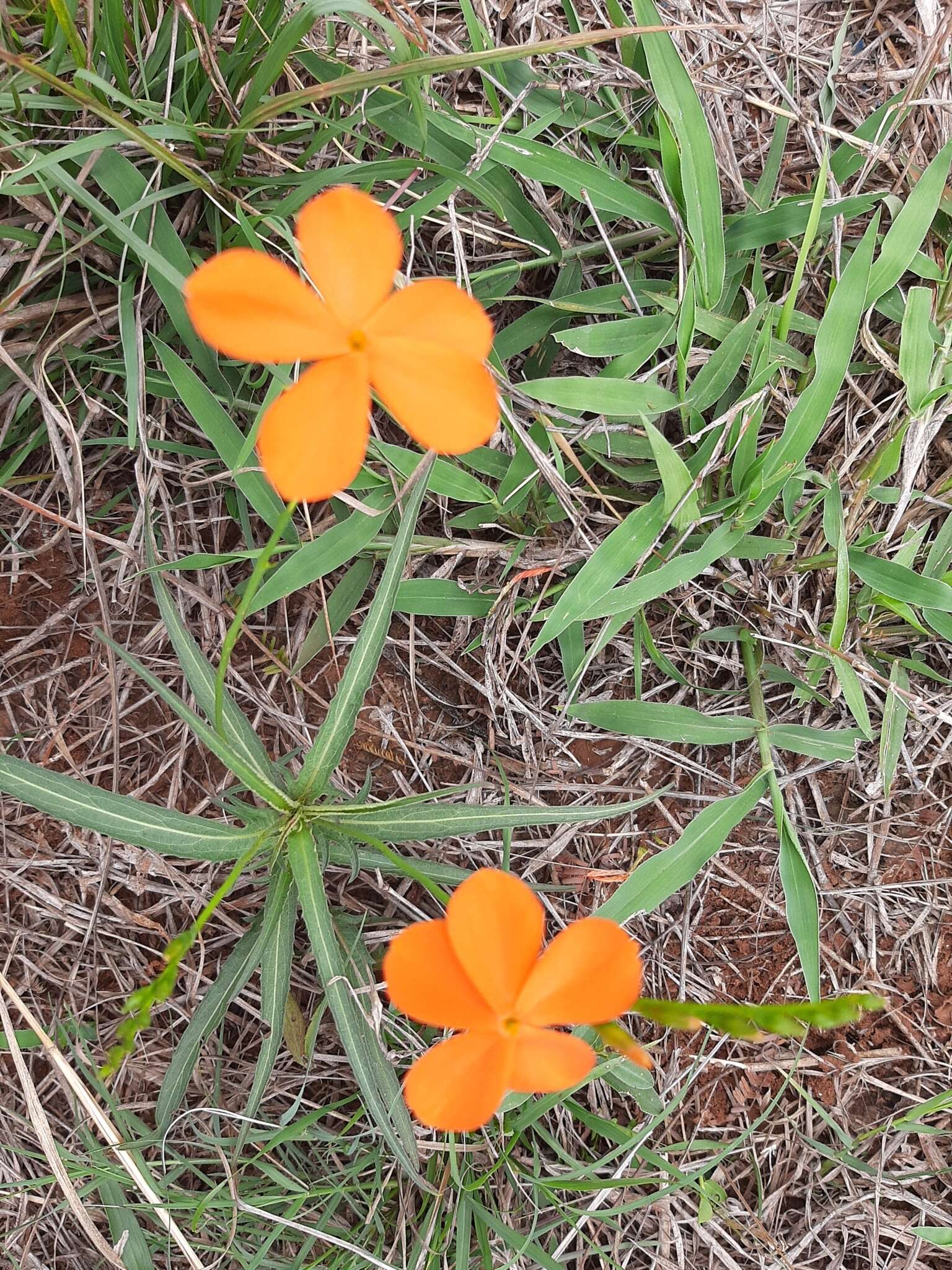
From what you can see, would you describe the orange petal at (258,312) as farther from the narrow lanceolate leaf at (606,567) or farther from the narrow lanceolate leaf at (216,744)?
the narrow lanceolate leaf at (606,567)

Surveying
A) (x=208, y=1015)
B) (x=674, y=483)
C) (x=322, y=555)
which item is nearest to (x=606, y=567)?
(x=674, y=483)

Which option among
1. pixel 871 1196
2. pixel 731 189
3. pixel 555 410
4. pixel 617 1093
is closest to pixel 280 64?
pixel 555 410

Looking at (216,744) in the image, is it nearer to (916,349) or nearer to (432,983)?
(432,983)

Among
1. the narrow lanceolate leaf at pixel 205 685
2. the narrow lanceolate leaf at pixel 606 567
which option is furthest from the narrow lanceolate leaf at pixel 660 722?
the narrow lanceolate leaf at pixel 205 685

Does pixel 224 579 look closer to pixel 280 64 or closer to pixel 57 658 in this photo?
pixel 57 658

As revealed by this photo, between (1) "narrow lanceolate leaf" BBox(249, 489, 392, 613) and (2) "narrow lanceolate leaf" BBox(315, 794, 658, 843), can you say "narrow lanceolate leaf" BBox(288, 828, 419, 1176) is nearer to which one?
(2) "narrow lanceolate leaf" BBox(315, 794, 658, 843)
